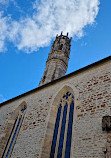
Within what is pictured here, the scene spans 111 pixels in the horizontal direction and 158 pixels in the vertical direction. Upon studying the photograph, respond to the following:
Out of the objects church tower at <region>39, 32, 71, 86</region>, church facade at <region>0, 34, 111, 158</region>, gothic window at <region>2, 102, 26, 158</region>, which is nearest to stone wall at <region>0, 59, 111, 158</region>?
church facade at <region>0, 34, 111, 158</region>

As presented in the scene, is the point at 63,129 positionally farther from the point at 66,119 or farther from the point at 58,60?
the point at 58,60

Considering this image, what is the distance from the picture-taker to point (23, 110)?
28.8ft

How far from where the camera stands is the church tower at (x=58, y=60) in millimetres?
14644

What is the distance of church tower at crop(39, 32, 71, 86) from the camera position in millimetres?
14644

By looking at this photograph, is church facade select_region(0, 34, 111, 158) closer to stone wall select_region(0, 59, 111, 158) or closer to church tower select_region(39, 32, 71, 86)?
stone wall select_region(0, 59, 111, 158)

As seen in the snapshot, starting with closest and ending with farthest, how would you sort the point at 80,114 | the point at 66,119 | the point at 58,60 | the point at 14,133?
1. the point at 80,114
2. the point at 66,119
3. the point at 14,133
4. the point at 58,60

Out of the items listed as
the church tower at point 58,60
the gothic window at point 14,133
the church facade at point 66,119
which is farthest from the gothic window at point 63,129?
the church tower at point 58,60

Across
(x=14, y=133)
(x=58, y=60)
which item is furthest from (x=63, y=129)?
(x=58, y=60)

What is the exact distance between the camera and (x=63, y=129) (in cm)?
616

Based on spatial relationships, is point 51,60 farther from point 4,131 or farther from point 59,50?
point 4,131

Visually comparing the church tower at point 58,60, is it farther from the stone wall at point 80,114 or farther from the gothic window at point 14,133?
the stone wall at point 80,114

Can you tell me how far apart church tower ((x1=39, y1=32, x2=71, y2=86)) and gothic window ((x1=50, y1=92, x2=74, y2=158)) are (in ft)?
24.0

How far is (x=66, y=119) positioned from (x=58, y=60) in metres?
10.6

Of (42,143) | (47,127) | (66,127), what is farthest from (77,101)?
(42,143)
